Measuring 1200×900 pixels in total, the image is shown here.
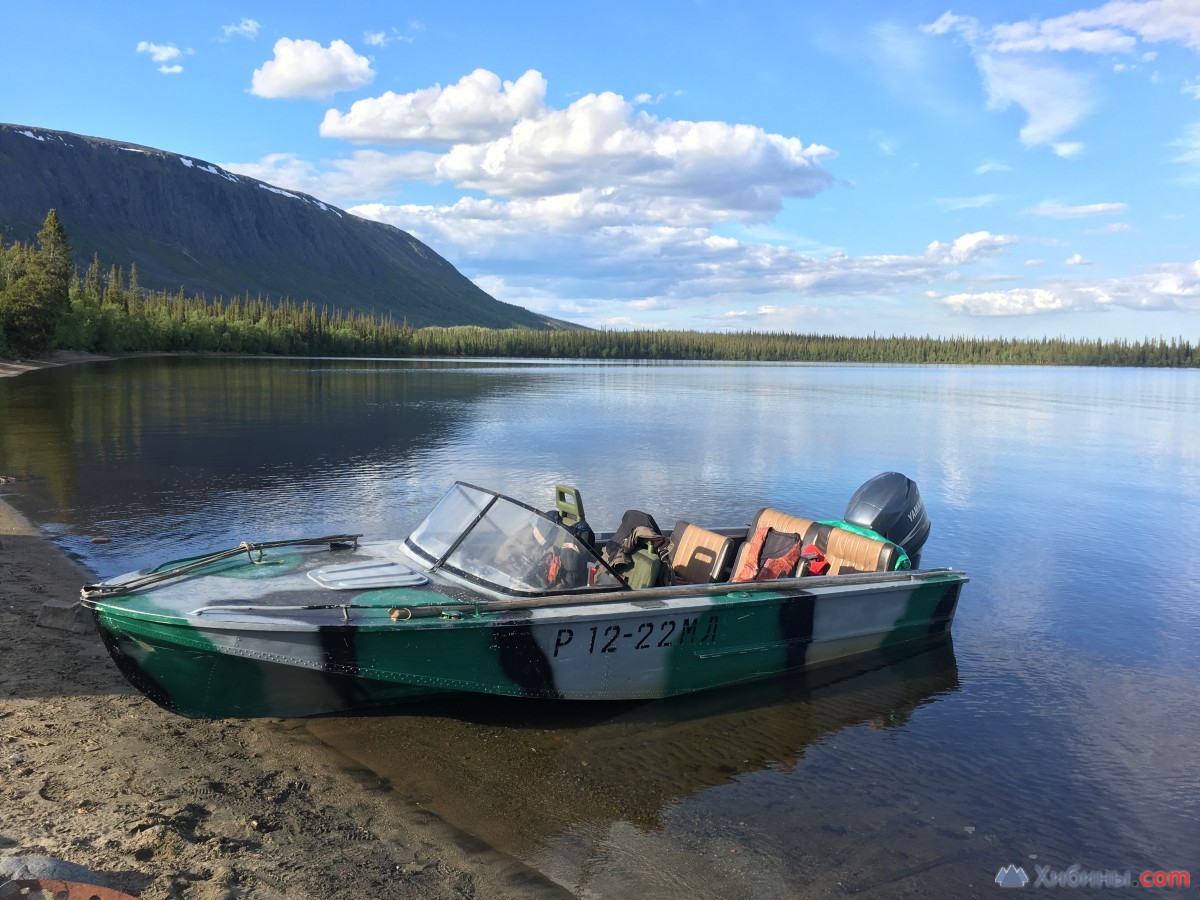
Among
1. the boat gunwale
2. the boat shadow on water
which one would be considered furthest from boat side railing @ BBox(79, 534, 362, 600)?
the boat shadow on water

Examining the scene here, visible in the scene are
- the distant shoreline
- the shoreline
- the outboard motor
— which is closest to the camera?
the shoreline

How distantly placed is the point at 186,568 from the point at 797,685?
21.5ft

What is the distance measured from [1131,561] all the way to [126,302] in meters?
116

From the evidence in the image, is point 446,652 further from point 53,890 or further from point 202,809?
point 53,890

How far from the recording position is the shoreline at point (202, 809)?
5219 millimetres

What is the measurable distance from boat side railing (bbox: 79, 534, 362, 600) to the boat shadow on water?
179 cm

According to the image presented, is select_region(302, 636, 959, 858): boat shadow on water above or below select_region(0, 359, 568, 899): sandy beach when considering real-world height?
below

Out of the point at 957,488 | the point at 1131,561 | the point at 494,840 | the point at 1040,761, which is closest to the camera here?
the point at 494,840

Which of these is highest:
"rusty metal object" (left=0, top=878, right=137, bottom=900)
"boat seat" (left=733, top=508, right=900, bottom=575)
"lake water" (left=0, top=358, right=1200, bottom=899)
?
"boat seat" (left=733, top=508, right=900, bottom=575)

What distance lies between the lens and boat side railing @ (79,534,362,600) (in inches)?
270

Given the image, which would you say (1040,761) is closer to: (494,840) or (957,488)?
(494,840)

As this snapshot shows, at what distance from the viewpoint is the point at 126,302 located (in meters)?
105

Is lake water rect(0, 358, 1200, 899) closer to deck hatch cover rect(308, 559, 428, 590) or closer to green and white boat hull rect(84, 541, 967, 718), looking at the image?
green and white boat hull rect(84, 541, 967, 718)

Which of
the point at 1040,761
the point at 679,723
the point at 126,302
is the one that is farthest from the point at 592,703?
the point at 126,302
